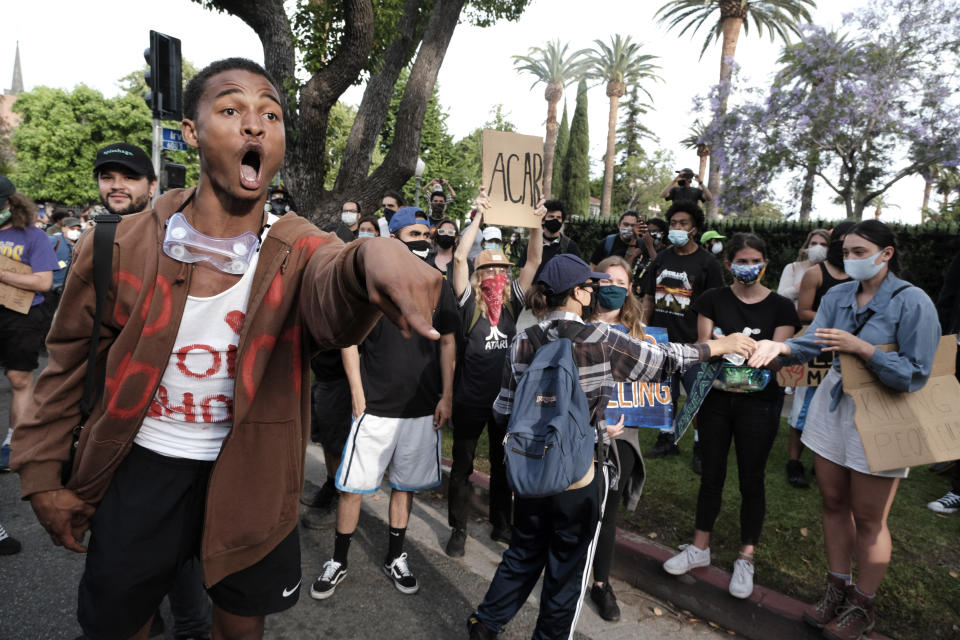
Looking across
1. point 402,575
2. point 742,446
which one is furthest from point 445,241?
point 742,446

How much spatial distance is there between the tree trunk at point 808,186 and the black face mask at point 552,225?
1755 cm

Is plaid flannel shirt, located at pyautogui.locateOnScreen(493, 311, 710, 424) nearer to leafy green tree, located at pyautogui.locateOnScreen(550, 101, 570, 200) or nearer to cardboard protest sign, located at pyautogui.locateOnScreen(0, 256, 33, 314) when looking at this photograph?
cardboard protest sign, located at pyautogui.locateOnScreen(0, 256, 33, 314)

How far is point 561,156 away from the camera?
4353cm

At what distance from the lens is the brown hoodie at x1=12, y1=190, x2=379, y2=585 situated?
5.13 feet

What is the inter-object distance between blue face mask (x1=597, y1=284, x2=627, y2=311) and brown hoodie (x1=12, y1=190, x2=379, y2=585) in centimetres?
182

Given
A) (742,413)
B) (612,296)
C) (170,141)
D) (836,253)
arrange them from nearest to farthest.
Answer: (612,296) → (742,413) → (836,253) → (170,141)

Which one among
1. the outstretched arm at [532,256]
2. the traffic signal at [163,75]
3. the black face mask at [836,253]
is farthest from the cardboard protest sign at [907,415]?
the traffic signal at [163,75]

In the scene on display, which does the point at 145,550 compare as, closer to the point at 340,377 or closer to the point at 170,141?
the point at 340,377

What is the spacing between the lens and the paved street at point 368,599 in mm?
3053

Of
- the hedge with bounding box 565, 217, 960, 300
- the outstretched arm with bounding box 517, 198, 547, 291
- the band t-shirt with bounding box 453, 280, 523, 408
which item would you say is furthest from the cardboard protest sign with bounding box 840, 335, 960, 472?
the hedge with bounding box 565, 217, 960, 300

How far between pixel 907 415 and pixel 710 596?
1.47 m

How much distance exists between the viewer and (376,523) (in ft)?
14.3

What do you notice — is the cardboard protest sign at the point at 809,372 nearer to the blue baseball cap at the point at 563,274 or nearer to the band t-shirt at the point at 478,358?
the band t-shirt at the point at 478,358

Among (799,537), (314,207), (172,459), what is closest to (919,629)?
(799,537)
